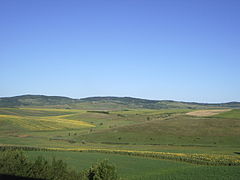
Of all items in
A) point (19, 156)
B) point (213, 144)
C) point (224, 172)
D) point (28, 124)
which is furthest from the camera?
point (28, 124)

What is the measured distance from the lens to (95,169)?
1994 centimetres

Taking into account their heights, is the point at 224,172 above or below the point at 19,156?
below

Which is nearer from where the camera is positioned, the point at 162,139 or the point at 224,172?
the point at 224,172

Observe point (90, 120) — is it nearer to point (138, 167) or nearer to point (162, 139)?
point (162, 139)

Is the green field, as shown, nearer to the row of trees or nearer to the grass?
the grass

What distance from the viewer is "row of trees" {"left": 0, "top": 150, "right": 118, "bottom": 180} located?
18453 millimetres

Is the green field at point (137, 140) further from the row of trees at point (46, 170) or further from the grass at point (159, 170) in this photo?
the row of trees at point (46, 170)

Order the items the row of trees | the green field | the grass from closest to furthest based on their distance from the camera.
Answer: the row of trees → the grass → the green field

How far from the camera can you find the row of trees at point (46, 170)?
1845 cm

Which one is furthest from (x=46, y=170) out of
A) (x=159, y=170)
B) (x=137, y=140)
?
(x=137, y=140)

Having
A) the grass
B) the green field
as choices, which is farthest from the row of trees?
the green field

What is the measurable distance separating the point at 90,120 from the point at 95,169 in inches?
4161

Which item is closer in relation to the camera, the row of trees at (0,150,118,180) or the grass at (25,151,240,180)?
the row of trees at (0,150,118,180)

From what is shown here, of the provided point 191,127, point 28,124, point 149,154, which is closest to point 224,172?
point 149,154
